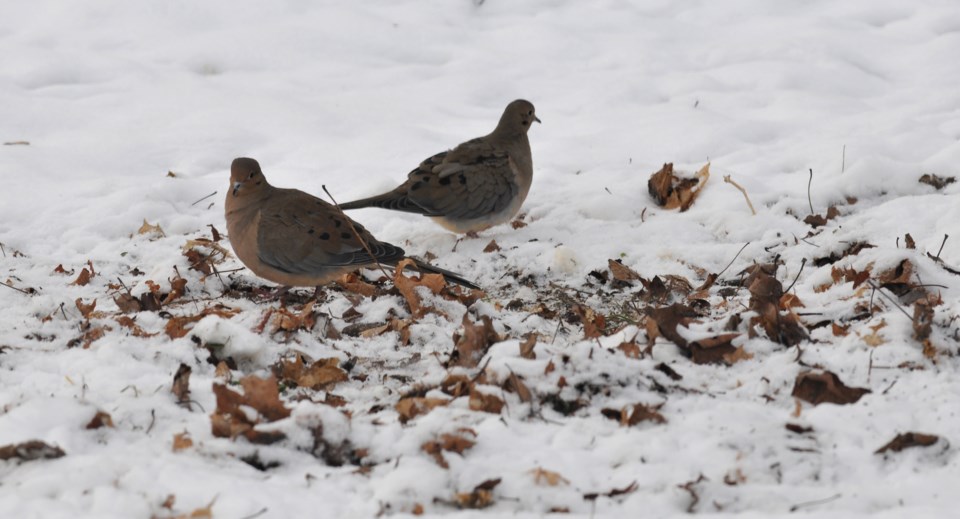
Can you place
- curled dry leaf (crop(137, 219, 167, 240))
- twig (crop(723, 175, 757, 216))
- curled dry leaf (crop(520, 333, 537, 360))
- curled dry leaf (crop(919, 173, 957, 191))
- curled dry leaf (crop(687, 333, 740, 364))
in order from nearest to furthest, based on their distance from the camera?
1. curled dry leaf (crop(520, 333, 537, 360))
2. curled dry leaf (crop(687, 333, 740, 364))
3. twig (crop(723, 175, 757, 216))
4. curled dry leaf (crop(137, 219, 167, 240))
5. curled dry leaf (crop(919, 173, 957, 191))

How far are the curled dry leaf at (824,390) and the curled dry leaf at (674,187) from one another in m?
3.08

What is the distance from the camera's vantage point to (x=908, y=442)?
2816 mm

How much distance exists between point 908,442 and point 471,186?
3875 millimetres

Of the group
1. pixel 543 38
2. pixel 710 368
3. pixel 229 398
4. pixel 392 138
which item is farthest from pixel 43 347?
pixel 543 38

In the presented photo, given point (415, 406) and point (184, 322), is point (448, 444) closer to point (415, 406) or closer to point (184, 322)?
point (415, 406)

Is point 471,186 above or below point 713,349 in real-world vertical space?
below

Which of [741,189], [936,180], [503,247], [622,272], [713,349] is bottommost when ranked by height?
[503,247]

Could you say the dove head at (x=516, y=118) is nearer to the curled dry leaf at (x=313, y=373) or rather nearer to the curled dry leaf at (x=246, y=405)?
the curled dry leaf at (x=313, y=373)

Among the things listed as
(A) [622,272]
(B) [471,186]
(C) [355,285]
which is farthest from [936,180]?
(C) [355,285]

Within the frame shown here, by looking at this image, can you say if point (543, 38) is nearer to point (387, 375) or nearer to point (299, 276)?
point (299, 276)

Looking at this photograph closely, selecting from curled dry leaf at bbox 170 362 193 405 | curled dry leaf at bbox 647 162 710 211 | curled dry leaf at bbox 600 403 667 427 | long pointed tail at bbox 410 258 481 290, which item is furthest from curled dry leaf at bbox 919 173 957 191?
curled dry leaf at bbox 170 362 193 405

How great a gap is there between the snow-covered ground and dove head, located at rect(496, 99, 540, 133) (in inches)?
15.8

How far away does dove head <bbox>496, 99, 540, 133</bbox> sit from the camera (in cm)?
688

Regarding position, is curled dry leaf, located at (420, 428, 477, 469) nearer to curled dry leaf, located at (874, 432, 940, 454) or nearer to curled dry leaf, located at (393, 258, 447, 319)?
curled dry leaf, located at (874, 432, 940, 454)
